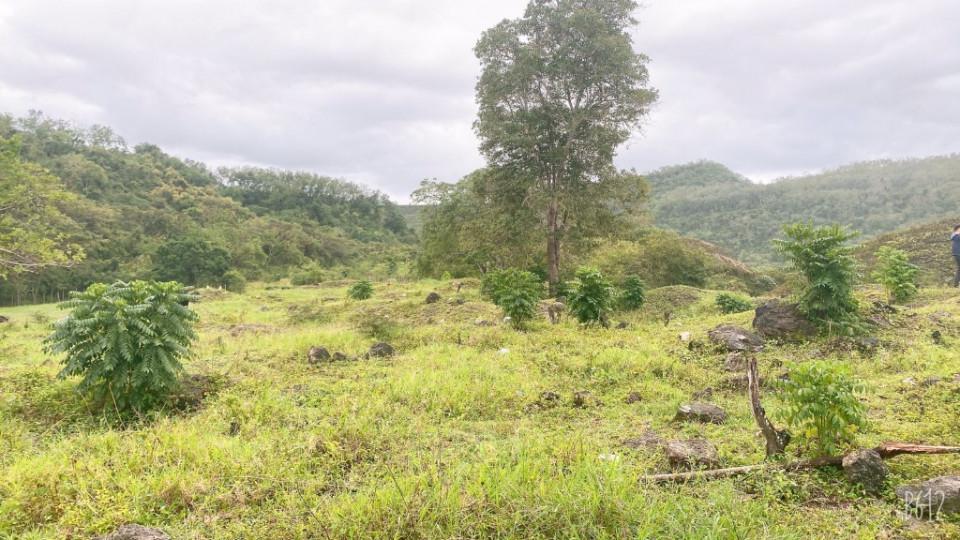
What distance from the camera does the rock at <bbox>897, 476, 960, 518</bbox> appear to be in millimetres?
3088

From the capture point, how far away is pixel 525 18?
16297mm

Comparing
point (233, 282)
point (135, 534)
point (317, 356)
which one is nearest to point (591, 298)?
point (317, 356)

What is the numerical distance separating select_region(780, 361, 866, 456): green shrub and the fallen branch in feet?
→ 0.40

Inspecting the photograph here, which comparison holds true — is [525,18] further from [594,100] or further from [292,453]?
[292,453]

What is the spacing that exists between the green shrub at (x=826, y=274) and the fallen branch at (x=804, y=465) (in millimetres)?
5220

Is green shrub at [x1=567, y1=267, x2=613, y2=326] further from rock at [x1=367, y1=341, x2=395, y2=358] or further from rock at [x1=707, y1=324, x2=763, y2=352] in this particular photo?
rock at [x1=367, y1=341, x2=395, y2=358]

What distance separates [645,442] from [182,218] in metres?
64.8

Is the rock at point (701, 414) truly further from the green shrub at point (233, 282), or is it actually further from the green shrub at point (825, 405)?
the green shrub at point (233, 282)

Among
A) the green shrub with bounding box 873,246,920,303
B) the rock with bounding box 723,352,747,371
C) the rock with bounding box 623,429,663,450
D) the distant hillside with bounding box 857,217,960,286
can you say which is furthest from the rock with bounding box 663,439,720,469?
the distant hillside with bounding box 857,217,960,286

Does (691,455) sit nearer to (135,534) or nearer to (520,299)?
(135,534)

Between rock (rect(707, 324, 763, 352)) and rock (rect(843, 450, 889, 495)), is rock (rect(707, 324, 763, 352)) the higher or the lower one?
the higher one

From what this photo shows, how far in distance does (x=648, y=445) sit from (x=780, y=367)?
3973mm

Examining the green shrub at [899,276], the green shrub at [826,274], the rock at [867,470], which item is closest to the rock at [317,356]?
the rock at [867,470]

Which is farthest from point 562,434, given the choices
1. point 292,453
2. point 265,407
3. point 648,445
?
point 265,407
